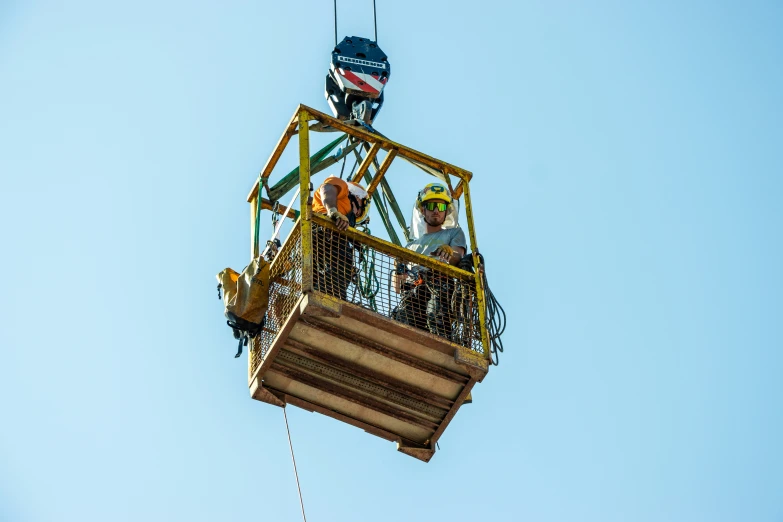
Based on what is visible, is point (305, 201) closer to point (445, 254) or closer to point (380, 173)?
point (445, 254)

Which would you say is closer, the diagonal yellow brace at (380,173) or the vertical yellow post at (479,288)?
the vertical yellow post at (479,288)

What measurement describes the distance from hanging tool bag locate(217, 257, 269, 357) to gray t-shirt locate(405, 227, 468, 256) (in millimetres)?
1603

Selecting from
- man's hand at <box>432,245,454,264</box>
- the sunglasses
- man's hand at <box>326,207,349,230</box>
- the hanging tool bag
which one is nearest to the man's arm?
man's hand at <box>432,245,454,264</box>

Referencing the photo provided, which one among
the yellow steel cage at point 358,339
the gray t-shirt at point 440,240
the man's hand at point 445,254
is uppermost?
the gray t-shirt at point 440,240

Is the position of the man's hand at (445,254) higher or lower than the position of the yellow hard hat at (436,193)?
lower

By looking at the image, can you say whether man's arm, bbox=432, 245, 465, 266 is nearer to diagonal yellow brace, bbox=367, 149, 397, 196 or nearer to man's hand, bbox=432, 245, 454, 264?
man's hand, bbox=432, 245, 454, 264

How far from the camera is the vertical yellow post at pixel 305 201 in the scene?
55.7ft

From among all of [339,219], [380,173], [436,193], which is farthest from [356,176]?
[339,219]

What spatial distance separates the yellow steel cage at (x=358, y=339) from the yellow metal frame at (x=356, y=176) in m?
0.01

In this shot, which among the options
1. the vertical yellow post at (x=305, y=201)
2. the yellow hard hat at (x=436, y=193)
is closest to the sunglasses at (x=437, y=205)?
the yellow hard hat at (x=436, y=193)

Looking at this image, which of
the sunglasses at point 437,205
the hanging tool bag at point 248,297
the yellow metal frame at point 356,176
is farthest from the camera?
the sunglasses at point 437,205

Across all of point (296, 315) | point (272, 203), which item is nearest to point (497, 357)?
point (296, 315)

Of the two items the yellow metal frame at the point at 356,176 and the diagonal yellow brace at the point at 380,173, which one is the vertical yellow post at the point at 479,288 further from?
the diagonal yellow brace at the point at 380,173

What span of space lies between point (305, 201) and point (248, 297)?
1.17 metres
